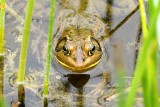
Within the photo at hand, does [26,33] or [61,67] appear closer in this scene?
[26,33]

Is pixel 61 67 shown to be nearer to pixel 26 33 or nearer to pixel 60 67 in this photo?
pixel 60 67

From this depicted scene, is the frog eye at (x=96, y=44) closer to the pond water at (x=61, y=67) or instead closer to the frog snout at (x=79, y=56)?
the pond water at (x=61, y=67)

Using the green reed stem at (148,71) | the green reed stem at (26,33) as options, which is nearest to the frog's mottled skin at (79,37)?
the green reed stem at (26,33)

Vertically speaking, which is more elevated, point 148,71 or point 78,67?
point 148,71

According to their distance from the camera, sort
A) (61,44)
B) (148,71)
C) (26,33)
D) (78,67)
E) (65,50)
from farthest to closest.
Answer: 1. (61,44)
2. (65,50)
3. (78,67)
4. (26,33)
5. (148,71)

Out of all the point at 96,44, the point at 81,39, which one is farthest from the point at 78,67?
the point at 96,44

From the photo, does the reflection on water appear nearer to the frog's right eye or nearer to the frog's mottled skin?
the frog's mottled skin

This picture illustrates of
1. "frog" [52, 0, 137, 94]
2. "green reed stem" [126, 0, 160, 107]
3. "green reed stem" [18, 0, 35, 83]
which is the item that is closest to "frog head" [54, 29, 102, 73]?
"frog" [52, 0, 137, 94]
